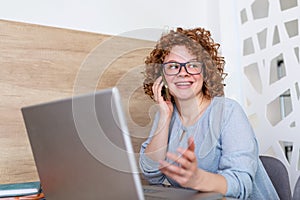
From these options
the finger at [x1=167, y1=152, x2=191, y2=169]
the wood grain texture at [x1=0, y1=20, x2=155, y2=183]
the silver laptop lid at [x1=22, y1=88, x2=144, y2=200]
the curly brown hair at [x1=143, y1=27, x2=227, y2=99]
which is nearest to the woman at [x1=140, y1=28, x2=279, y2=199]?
the curly brown hair at [x1=143, y1=27, x2=227, y2=99]

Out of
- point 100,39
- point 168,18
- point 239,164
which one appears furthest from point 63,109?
point 168,18

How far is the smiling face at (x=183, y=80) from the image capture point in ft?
4.35

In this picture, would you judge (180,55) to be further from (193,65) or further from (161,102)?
(161,102)

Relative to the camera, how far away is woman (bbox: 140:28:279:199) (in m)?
1.16

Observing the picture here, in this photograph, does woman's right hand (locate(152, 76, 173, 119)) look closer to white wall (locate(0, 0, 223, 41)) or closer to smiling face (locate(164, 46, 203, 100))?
smiling face (locate(164, 46, 203, 100))

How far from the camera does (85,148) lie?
2.44ft

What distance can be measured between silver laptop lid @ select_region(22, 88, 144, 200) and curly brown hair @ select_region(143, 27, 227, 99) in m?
0.66

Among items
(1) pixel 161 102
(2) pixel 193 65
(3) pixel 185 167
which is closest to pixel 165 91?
(1) pixel 161 102

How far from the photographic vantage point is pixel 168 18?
6.35 ft

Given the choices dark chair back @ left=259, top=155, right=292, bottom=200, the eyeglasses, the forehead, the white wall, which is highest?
the white wall

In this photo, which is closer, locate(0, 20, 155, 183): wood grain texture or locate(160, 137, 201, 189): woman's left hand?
locate(160, 137, 201, 189): woman's left hand

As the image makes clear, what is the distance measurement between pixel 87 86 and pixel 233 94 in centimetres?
81

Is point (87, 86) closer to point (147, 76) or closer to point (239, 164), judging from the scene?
point (147, 76)

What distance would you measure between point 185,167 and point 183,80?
1.67 ft
